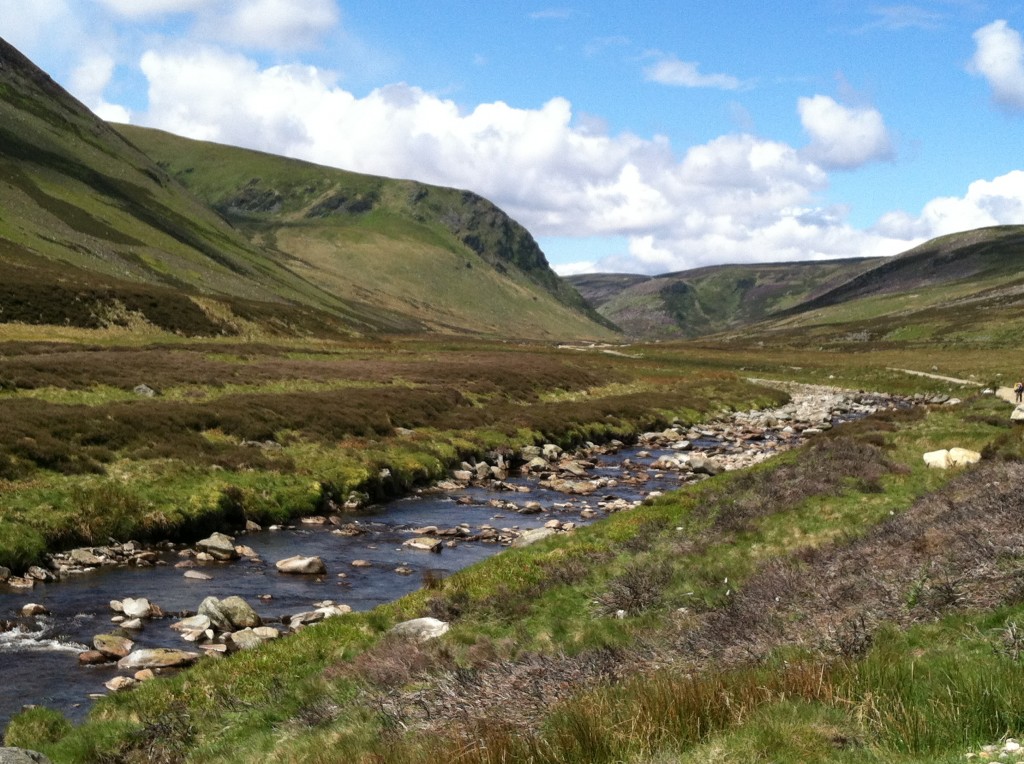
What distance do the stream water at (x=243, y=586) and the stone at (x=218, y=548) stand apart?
2.38 ft

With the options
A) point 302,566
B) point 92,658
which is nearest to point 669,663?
point 92,658

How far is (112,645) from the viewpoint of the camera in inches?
681

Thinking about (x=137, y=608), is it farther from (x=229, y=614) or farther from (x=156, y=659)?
(x=156, y=659)

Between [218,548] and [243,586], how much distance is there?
3.61 m

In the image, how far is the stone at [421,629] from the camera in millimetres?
16156

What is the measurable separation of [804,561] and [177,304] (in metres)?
106

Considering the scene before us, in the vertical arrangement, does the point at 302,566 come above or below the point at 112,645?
below

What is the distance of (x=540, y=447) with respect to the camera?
4931 centimetres

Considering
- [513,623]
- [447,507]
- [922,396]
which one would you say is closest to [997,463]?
[513,623]

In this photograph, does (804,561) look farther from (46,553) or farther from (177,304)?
(177,304)

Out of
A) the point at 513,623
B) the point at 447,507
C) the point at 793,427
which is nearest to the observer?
the point at 513,623

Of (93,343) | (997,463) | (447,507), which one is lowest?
(447,507)

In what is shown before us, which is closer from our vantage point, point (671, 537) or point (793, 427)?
point (671, 537)

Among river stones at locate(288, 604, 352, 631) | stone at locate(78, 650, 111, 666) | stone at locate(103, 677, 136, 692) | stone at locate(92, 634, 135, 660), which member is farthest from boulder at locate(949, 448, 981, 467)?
stone at locate(78, 650, 111, 666)
